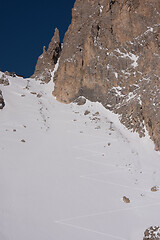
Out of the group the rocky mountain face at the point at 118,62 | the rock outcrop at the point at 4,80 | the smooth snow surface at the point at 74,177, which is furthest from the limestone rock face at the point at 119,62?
the rock outcrop at the point at 4,80

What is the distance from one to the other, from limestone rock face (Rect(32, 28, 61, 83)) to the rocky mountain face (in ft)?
13.4

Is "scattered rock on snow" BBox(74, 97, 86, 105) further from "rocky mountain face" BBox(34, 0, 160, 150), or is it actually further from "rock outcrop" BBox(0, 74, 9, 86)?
"rock outcrop" BBox(0, 74, 9, 86)

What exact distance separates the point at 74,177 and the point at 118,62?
1344cm

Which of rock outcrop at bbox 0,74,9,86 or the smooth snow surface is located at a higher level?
rock outcrop at bbox 0,74,9,86

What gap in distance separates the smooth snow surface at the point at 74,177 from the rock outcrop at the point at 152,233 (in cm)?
46

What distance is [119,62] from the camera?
74.0 feet

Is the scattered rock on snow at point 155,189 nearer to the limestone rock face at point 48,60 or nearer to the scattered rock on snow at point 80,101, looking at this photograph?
the scattered rock on snow at point 80,101

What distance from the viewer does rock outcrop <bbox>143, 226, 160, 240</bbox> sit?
8.39 m

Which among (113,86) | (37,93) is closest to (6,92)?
(37,93)

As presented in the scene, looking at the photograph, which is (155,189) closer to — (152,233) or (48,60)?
(152,233)

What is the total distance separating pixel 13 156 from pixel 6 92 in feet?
43.1

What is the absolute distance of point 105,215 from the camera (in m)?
10.0

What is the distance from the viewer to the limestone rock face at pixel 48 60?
32409mm

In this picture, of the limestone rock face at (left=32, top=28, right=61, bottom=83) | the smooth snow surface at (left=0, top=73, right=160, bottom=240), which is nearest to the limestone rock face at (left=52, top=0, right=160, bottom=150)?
the smooth snow surface at (left=0, top=73, right=160, bottom=240)
